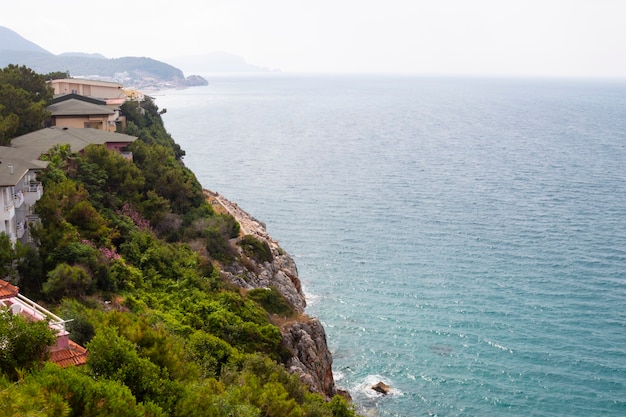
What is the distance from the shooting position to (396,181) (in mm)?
87500

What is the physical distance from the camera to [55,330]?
1598cm

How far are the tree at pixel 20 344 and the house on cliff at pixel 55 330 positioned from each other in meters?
0.57

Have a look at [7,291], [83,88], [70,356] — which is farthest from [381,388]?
[83,88]

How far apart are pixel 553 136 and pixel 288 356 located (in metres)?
114

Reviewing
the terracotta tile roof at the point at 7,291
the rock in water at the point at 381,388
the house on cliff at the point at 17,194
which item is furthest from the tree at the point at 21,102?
the rock in water at the point at 381,388

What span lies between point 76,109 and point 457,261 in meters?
35.0

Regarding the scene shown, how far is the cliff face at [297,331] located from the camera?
106 ft

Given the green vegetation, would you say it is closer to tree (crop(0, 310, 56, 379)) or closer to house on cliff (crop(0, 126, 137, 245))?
tree (crop(0, 310, 56, 379))

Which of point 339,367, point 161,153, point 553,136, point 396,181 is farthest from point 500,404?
point 553,136

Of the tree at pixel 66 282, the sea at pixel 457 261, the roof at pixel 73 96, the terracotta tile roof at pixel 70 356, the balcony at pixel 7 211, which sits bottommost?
the sea at pixel 457 261

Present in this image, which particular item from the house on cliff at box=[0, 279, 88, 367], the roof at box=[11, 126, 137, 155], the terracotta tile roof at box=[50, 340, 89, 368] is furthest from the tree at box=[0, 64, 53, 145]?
the terracotta tile roof at box=[50, 340, 89, 368]

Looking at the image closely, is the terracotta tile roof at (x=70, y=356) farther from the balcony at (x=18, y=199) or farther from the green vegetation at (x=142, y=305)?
the balcony at (x=18, y=199)

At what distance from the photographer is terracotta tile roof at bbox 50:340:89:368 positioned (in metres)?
16.1

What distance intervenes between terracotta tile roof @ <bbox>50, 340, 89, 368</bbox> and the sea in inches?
847
